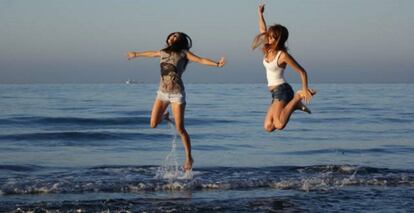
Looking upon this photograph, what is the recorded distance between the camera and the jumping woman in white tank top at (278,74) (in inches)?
436

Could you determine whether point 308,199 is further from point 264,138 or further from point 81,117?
point 81,117

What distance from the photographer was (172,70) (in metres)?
12.0

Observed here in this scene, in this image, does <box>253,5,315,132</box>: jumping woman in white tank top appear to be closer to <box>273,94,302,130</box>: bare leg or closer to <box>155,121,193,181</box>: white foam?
<box>273,94,302,130</box>: bare leg

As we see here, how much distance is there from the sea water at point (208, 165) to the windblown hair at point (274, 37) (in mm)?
2361

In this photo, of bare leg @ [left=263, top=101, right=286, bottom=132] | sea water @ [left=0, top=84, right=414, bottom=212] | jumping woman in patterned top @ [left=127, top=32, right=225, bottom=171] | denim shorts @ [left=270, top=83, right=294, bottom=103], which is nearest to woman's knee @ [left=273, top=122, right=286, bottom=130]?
bare leg @ [left=263, top=101, right=286, bottom=132]

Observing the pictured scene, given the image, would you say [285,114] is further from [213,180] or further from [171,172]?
[171,172]

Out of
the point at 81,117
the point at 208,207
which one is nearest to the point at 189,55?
the point at 208,207

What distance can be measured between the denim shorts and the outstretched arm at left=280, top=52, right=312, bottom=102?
0.41 meters

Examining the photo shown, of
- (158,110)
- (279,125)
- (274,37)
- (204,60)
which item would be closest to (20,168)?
(158,110)

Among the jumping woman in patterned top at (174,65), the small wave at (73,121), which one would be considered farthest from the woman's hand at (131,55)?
the small wave at (73,121)

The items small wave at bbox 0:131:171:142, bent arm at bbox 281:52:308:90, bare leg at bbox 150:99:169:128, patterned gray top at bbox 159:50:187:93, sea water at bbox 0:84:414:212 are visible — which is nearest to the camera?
sea water at bbox 0:84:414:212

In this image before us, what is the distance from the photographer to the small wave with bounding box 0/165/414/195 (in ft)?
39.6

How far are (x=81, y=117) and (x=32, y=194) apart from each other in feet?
56.6

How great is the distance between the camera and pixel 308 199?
35.6 ft
